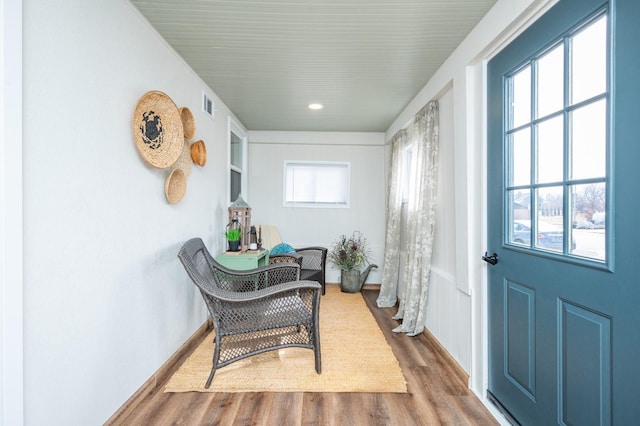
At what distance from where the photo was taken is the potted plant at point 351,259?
4.51 metres

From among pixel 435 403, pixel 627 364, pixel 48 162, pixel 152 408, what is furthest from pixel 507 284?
pixel 48 162

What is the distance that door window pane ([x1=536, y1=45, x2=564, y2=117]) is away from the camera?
141 centimetres

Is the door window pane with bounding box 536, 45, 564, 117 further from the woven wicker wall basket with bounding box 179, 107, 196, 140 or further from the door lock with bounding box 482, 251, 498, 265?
the woven wicker wall basket with bounding box 179, 107, 196, 140

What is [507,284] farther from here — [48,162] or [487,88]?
[48,162]

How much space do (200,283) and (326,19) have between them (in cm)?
181

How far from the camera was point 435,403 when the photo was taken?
1.95 m

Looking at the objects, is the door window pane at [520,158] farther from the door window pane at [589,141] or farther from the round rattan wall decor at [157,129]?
the round rattan wall decor at [157,129]

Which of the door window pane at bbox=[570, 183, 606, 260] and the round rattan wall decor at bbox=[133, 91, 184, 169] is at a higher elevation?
the round rattan wall decor at bbox=[133, 91, 184, 169]

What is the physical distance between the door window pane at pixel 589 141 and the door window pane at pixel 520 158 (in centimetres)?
29

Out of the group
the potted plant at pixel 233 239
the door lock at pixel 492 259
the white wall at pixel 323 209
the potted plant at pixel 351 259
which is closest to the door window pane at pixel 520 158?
the door lock at pixel 492 259

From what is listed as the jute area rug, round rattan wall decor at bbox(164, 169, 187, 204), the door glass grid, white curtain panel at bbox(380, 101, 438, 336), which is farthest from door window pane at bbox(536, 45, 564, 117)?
round rattan wall decor at bbox(164, 169, 187, 204)
